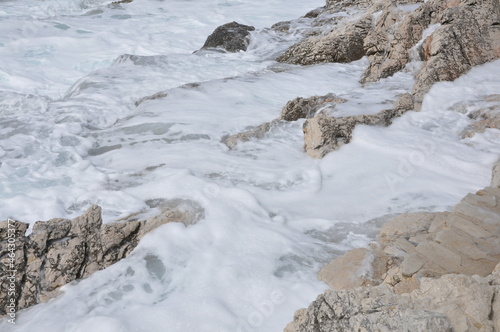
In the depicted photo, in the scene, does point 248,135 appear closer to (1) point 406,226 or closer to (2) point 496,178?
(1) point 406,226

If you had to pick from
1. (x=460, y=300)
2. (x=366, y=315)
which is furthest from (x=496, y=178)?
(x=366, y=315)

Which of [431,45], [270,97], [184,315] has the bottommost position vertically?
[184,315]

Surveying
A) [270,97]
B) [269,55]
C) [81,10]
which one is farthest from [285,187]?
[81,10]

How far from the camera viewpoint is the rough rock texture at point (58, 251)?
3941 mm

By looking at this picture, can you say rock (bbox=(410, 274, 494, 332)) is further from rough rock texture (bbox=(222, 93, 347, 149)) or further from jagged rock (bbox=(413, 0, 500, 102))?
jagged rock (bbox=(413, 0, 500, 102))

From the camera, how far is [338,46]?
10586mm

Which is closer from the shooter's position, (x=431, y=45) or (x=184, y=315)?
(x=184, y=315)

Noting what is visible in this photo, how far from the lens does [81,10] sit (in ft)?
68.8

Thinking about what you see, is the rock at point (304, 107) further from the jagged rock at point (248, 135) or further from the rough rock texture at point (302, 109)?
the jagged rock at point (248, 135)

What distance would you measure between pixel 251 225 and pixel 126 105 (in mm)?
A: 5595

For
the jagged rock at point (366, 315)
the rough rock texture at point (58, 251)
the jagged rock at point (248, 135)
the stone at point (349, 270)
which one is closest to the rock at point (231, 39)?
the jagged rock at point (248, 135)

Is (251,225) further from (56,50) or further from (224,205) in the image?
(56,50)

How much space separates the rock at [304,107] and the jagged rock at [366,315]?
15.8 ft

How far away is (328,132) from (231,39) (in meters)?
8.22
